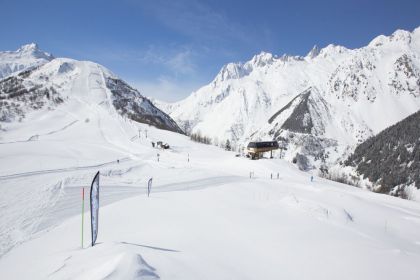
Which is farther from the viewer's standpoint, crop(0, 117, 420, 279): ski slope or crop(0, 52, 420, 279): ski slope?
crop(0, 52, 420, 279): ski slope

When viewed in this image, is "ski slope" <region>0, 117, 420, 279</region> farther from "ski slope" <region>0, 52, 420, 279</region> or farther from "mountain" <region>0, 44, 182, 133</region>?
"mountain" <region>0, 44, 182, 133</region>

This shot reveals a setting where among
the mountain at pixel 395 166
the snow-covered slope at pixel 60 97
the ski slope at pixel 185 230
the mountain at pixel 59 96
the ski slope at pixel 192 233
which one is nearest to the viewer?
the ski slope at pixel 192 233

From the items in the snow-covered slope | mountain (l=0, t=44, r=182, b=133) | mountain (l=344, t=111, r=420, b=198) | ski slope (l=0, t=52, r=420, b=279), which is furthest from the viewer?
mountain (l=344, t=111, r=420, b=198)

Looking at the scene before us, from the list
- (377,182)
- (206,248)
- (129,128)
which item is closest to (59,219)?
(206,248)

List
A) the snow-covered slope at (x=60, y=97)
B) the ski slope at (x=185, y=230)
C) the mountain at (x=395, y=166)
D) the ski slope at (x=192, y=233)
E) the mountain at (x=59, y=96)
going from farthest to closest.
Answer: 1. the mountain at (x=395, y=166)
2. the mountain at (x=59, y=96)
3. the snow-covered slope at (x=60, y=97)
4. the ski slope at (x=185, y=230)
5. the ski slope at (x=192, y=233)

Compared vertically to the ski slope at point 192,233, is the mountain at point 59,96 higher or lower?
higher

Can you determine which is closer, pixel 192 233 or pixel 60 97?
pixel 192 233

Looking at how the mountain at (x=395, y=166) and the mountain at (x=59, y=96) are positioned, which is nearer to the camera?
the mountain at (x=59, y=96)

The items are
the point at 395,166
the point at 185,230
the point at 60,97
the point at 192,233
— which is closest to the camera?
the point at 192,233

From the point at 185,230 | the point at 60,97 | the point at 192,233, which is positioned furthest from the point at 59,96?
the point at 192,233

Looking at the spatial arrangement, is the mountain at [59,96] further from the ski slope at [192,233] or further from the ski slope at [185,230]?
the ski slope at [192,233]

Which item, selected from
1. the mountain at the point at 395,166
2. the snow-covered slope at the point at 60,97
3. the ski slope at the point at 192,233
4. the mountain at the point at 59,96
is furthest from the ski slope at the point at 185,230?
the mountain at the point at 395,166

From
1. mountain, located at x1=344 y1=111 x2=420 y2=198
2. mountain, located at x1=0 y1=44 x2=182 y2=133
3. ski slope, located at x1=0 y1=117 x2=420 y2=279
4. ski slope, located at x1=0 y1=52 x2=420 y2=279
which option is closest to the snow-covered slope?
mountain, located at x1=0 y1=44 x2=182 y2=133

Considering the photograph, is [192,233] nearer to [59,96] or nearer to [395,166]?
[59,96]
